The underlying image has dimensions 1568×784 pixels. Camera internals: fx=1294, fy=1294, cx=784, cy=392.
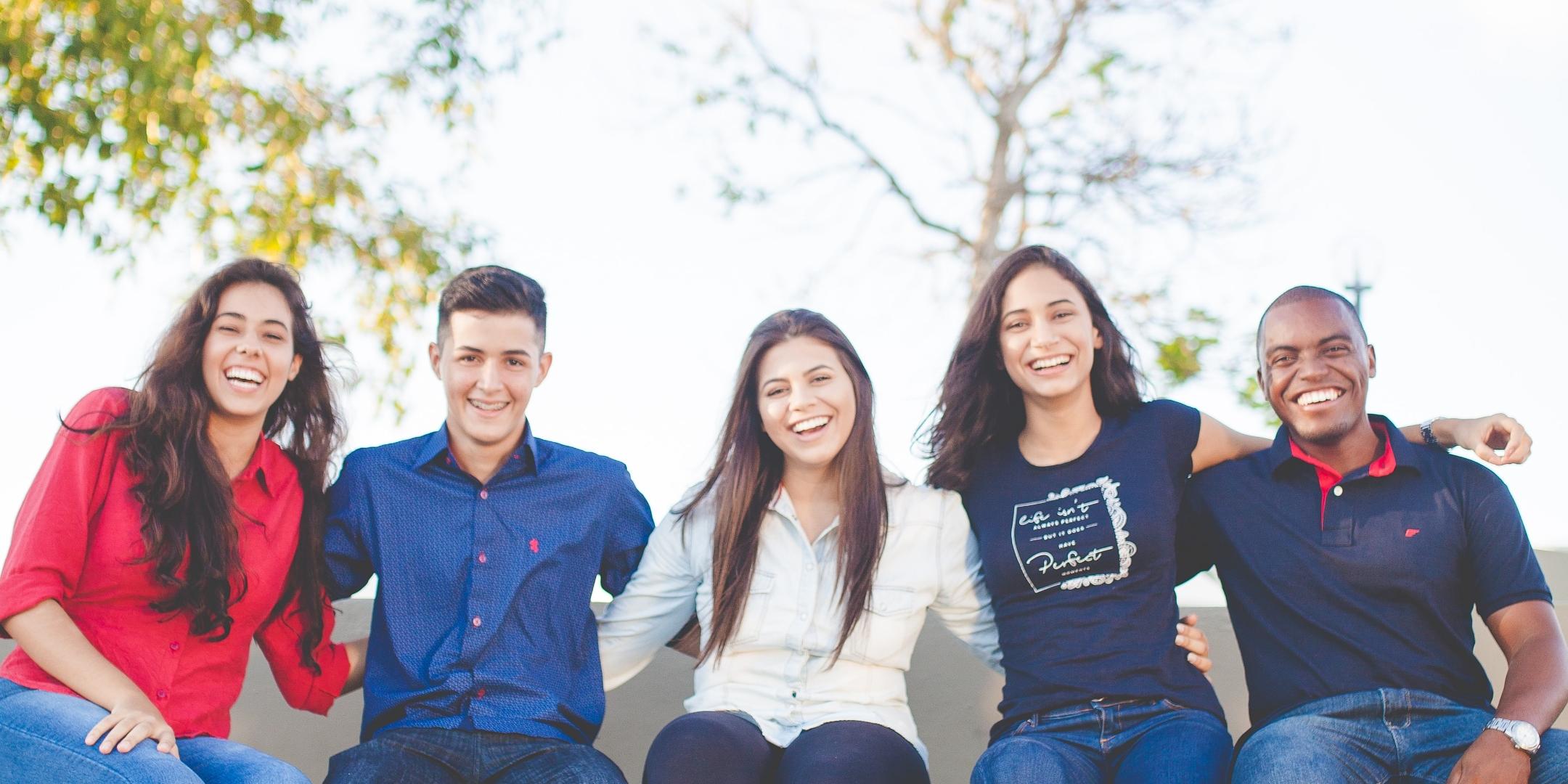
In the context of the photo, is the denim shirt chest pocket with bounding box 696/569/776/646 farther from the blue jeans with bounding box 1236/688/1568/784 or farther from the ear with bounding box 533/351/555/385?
the blue jeans with bounding box 1236/688/1568/784

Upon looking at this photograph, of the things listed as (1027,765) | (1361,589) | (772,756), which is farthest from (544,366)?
(1361,589)

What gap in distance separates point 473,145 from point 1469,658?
6.19 metres

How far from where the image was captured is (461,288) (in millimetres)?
3195

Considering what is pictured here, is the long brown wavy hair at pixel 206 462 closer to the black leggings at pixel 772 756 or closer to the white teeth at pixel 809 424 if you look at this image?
the black leggings at pixel 772 756

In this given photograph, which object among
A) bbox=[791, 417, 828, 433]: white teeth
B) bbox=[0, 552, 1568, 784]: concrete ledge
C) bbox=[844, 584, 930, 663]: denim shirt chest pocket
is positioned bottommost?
bbox=[0, 552, 1568, 784]: concrete ledge

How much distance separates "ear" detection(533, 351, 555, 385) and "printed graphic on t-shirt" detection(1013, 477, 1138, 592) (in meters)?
1.23

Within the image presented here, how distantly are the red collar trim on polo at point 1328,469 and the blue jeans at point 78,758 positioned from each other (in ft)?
7.51

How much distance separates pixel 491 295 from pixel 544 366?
240mm

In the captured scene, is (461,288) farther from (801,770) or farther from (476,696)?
(801,770)

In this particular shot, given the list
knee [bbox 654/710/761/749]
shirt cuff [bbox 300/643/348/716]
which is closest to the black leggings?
knee [bbox 654/710/761/749]

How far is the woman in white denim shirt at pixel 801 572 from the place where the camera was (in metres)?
2.96

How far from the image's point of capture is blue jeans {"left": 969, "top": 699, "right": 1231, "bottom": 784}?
8.59ft

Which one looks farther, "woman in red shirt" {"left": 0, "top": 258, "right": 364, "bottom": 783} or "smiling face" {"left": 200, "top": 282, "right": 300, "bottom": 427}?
"smiling face" {"left": 200, "top": 282, "right": 300, "bottom": 427}

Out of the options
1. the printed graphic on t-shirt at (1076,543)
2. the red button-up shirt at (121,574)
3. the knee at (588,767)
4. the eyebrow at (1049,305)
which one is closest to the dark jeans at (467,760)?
the knee at (588,767)
